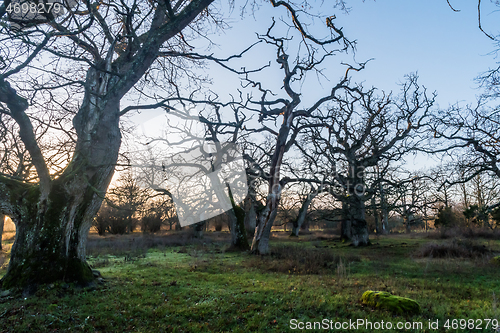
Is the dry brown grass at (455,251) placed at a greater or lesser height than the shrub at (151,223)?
lesser

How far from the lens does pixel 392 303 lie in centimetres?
538

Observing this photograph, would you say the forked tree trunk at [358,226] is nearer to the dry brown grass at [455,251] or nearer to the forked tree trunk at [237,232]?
the dry brown grass at [455,251]

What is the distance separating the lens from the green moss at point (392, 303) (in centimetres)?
528

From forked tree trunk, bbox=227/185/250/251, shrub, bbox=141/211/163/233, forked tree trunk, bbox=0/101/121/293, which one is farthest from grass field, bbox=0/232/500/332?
shrub, bbox=141/211/163/233

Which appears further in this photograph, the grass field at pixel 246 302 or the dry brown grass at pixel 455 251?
the dry brown grass at pixel 455 251

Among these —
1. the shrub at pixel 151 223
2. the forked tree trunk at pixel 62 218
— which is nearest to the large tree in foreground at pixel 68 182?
the forked tree trunk at pixel 62 218

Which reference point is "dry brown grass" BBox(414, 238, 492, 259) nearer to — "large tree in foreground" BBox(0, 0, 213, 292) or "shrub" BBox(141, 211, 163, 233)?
"large tree in foreground" BBox(0, 0, 213, 292)

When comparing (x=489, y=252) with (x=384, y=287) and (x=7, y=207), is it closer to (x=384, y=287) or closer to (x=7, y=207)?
(x=384, y=287)

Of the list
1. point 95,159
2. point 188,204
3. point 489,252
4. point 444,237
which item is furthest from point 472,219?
point 95,159

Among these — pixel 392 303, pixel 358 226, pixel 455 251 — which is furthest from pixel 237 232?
pixel 392 303

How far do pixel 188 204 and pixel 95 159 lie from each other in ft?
42.0

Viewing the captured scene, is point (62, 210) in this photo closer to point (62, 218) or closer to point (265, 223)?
point (62, 218)

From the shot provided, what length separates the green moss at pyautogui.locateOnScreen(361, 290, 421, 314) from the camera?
17.3ft

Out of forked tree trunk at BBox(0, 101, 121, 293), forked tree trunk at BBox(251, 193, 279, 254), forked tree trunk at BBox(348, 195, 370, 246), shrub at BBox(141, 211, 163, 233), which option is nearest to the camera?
forked tree trunk at BBox(0, 101, 121, 293)
